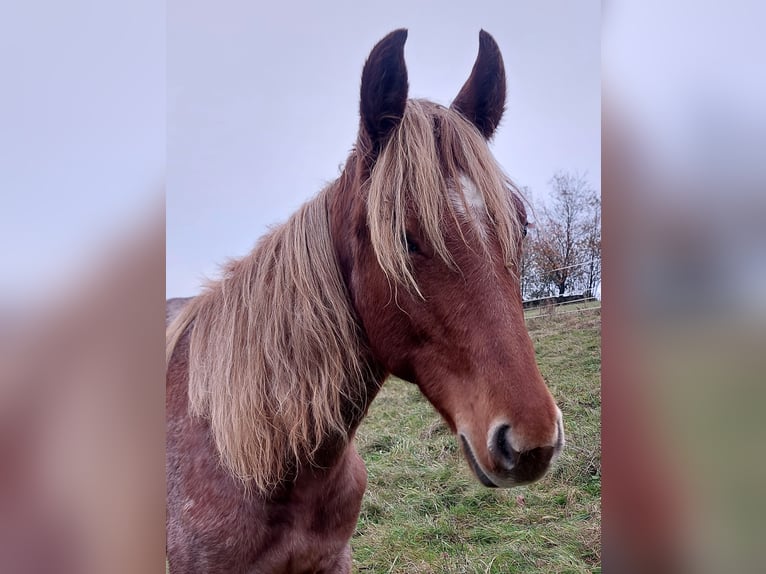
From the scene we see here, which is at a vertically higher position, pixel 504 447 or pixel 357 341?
pixel 357 341

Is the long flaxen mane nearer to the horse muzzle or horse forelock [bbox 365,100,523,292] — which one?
horse forelock [bbox 365,100,523,292]

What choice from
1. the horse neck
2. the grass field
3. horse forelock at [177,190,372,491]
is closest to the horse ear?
the horse neck

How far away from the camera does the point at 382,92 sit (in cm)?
100

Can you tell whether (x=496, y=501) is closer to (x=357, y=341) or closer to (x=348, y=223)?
(x=357, y=341)

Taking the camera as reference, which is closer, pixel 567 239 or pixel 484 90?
pixel 484 90

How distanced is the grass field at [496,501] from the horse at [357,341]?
184mm

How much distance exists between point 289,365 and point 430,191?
453 millimetres
